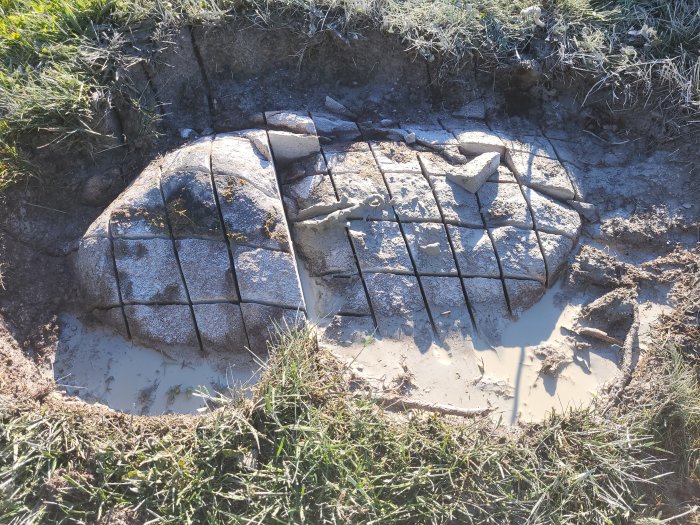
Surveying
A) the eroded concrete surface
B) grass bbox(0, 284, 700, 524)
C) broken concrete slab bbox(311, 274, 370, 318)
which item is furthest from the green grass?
broken concrete slab bbox(311, 274, 370, 318)

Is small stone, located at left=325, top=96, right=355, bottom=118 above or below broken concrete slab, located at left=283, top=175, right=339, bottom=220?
above

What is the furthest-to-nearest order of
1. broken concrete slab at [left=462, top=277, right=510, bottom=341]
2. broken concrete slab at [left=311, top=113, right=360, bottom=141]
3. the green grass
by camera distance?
1. broken concrete slab at [left=311, top=113, right=360, bottom=141]
2. broken concrete slab at [left=462, top=277, right=510, bottom=341]
3. the green grass

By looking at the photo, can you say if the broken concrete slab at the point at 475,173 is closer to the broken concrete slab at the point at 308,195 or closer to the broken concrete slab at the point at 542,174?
the broken concrete slab at the point at 542,174

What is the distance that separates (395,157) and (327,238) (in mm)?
826

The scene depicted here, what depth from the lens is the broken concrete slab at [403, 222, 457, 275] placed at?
13.1 ft

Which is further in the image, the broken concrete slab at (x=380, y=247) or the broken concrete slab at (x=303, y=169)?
the broken concrete slab at (x=303, y=169)

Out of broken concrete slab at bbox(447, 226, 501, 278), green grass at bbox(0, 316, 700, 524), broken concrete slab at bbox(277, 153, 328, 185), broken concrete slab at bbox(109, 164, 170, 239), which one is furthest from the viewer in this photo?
broken concrete slab at bbox(277, 153, 328, 185)

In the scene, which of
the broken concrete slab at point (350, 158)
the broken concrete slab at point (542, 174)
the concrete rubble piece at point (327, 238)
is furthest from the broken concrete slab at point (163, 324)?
the broken concrete slab at point (542, 174)

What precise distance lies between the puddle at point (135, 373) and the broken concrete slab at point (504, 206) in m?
1.85

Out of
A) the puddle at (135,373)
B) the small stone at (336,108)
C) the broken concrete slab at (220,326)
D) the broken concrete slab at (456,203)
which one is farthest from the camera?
the small stone at (336,108)

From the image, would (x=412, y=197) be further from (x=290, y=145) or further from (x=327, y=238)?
(x=290, y=145)

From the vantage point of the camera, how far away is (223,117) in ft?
15.0

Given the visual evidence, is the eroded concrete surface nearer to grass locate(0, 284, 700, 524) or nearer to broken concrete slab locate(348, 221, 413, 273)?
broken concrete slab locate(348, 221, 413, 273)

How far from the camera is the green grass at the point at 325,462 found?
10.1 feet
